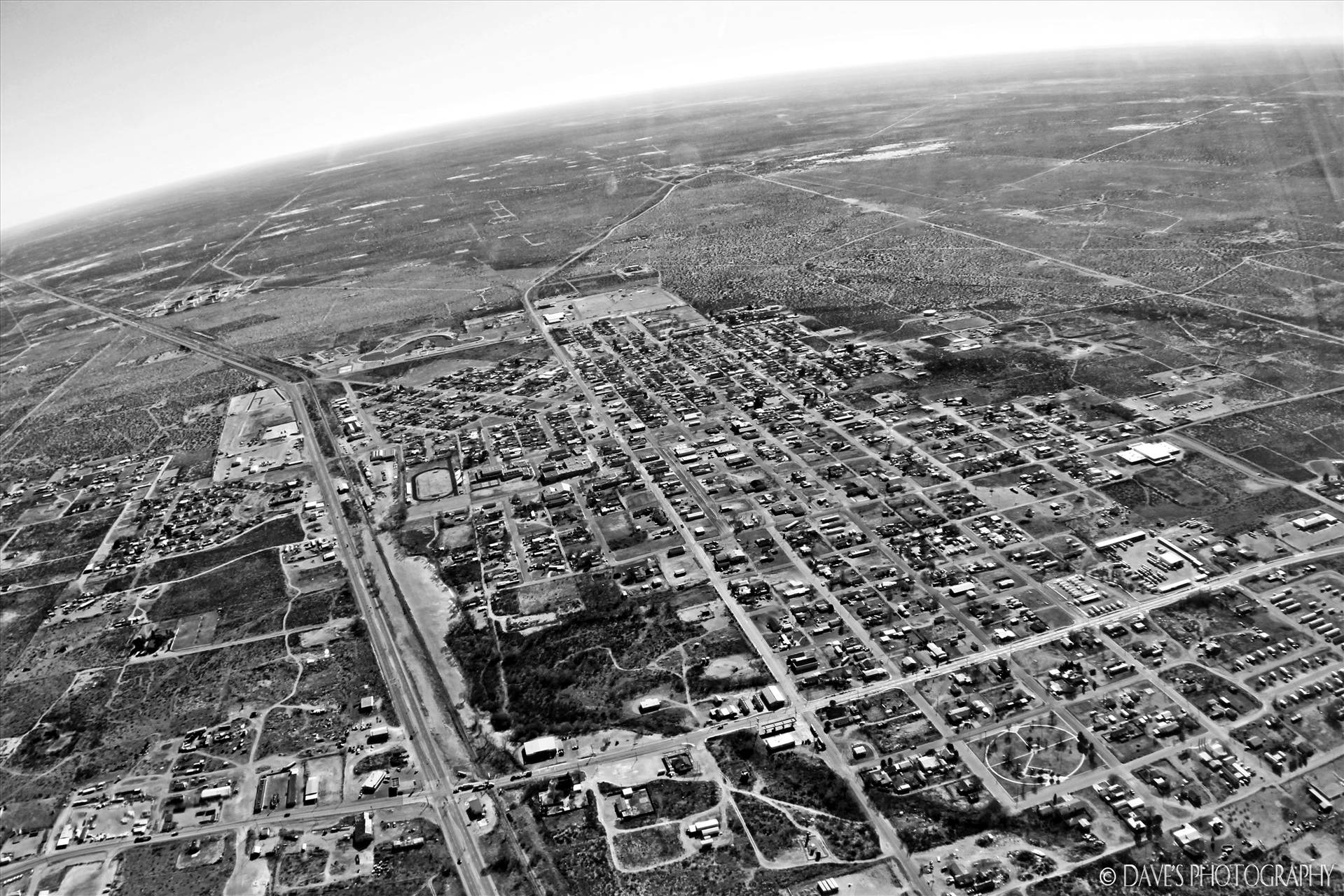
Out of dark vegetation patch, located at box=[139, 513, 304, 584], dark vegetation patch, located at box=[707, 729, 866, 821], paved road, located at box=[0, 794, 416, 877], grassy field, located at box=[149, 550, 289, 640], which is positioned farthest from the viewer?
dark vegetation patch, located at box=[139, 513, 304, 584]

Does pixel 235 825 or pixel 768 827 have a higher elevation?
pixel 235 825

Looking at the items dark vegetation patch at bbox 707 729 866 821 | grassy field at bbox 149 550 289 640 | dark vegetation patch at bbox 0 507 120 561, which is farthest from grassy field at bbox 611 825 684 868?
dark vegetation patch at bbox 0 507 120 561

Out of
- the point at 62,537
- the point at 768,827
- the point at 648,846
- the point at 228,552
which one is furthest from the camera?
the point at 62,537

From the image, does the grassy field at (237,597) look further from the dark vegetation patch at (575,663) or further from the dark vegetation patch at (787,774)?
the dark vegetation patch at (787,774)

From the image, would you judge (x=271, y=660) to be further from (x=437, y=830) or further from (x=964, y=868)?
(x=964, y=868)

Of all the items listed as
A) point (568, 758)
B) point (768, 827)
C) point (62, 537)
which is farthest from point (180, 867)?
point (62, 537)

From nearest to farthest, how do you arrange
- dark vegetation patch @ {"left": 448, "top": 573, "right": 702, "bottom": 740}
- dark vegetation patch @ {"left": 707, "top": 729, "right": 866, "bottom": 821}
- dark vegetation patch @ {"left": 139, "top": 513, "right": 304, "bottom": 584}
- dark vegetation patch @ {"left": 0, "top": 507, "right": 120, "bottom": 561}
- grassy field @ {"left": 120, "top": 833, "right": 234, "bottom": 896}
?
grassy field @ {"left": 120, "top": 833, "right": 234, "bottom": 896} < dark vegetation patch @ {"left": 707, "top": 729, "right": 866, "bottom": 821} < dark vegetation patch @ {"left": 448, "top": 573, "right": 702, "bottom": 740} < dark vegetation patch @ {"left": 139, "top": 513, "right": 304, "bottom": 584} < dark vegetation patch @ {"left": 0, "top": 507, "right": 120, "bottom": 561}

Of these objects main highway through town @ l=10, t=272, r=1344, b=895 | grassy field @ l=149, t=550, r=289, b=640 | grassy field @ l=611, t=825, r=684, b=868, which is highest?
grassy field @ l=149, t=550, r=289, b=640

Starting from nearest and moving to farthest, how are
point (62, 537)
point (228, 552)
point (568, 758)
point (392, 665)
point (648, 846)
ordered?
point (648, 846) → point (568, 758) → point (392, 665) → point (228, 552) → point (62, 537)

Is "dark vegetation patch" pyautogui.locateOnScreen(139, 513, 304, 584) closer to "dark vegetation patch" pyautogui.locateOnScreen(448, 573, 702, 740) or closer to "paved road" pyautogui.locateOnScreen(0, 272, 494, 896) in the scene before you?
"paved road" pyautogui.locateOnScreen(0, 272, 494, 896)

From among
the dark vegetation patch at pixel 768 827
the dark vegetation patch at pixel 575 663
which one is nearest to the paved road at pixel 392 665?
the dark vegetation patch at pixel 575 663

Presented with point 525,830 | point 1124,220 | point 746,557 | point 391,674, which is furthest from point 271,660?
point 1124,220

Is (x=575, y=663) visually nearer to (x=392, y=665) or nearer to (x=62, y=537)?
(x=392, y=665)
